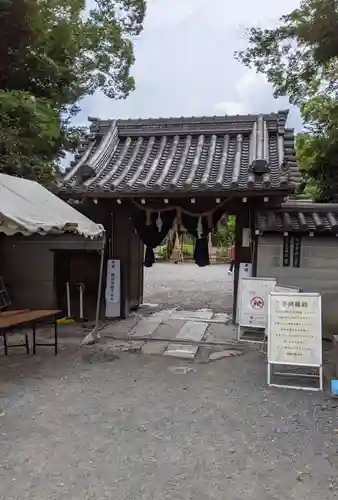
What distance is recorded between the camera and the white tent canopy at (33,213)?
4625 millimetres

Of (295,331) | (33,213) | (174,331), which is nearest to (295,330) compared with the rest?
(295,331)

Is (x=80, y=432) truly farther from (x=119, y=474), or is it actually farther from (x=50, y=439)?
(x=119, y=474)

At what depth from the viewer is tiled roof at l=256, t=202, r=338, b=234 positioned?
7.37 meters

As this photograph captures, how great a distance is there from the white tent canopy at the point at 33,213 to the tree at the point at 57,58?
8.50ft

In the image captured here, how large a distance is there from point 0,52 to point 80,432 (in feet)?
27.2

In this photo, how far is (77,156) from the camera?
9984 mm

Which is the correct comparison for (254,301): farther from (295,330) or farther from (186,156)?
(186,156)

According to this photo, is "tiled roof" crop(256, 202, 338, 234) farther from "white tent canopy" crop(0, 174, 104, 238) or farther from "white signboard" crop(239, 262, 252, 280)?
"white tent canopy" crop(0, 174, 104, 238)

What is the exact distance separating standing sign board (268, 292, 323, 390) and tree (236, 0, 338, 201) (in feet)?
17.8

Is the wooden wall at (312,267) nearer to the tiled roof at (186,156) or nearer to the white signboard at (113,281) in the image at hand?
the tiled roof at (186,156)

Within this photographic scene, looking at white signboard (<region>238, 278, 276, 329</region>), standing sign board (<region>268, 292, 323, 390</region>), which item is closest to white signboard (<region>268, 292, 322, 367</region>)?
standing sign board (<region>268, 292, 323, 390</region>)

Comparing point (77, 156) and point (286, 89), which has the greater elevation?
point (286, 89)

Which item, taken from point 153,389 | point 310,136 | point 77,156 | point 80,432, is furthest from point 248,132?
point 80,432

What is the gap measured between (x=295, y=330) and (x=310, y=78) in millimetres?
7629
